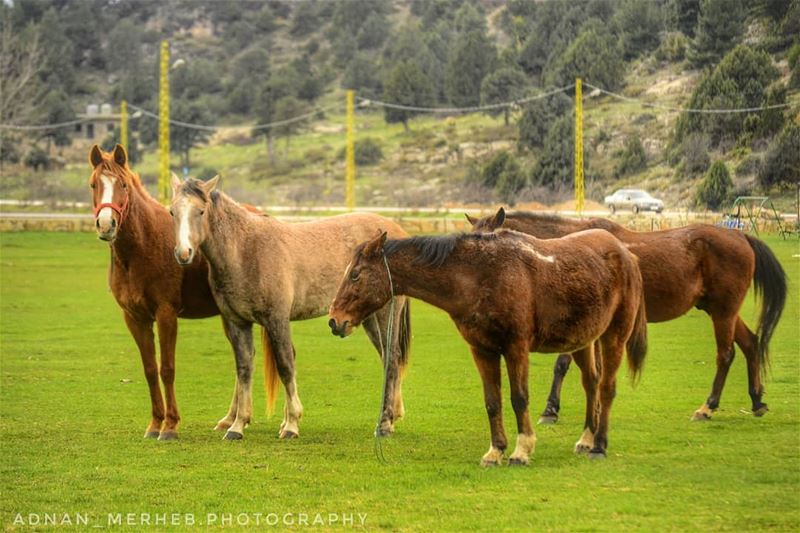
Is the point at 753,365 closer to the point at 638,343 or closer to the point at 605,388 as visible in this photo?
the point at 638,343

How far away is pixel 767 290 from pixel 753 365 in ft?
2.75

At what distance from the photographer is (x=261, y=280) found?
11.9 m

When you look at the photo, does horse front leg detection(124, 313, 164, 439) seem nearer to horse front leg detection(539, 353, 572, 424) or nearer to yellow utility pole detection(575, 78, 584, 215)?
horse front leg detection(539, 353, 572, 424)

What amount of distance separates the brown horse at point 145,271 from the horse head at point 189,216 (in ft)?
1.80

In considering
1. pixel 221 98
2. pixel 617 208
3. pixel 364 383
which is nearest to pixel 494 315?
pixel 364 383

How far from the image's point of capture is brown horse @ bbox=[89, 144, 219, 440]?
467 inches

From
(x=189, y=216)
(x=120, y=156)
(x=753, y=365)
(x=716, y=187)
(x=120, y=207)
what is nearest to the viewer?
(x=189, y=216)

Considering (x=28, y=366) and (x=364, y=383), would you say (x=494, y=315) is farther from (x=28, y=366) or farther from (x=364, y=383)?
(x=28, y=366)

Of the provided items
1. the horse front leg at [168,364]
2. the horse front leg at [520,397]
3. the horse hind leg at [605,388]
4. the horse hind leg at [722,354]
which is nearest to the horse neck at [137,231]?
the horse front leg at [168,364]

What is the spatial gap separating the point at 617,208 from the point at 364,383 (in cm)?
1893

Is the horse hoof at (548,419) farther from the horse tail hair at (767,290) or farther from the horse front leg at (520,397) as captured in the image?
the horse tail hair at (767,290)

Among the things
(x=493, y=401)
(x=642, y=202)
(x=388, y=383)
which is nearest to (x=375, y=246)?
(x=493, y=401)

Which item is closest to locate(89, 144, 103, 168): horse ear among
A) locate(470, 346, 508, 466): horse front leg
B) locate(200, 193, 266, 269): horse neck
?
locate(200, 193, 266, 269): horse neck

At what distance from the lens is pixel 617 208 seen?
33344 mm
